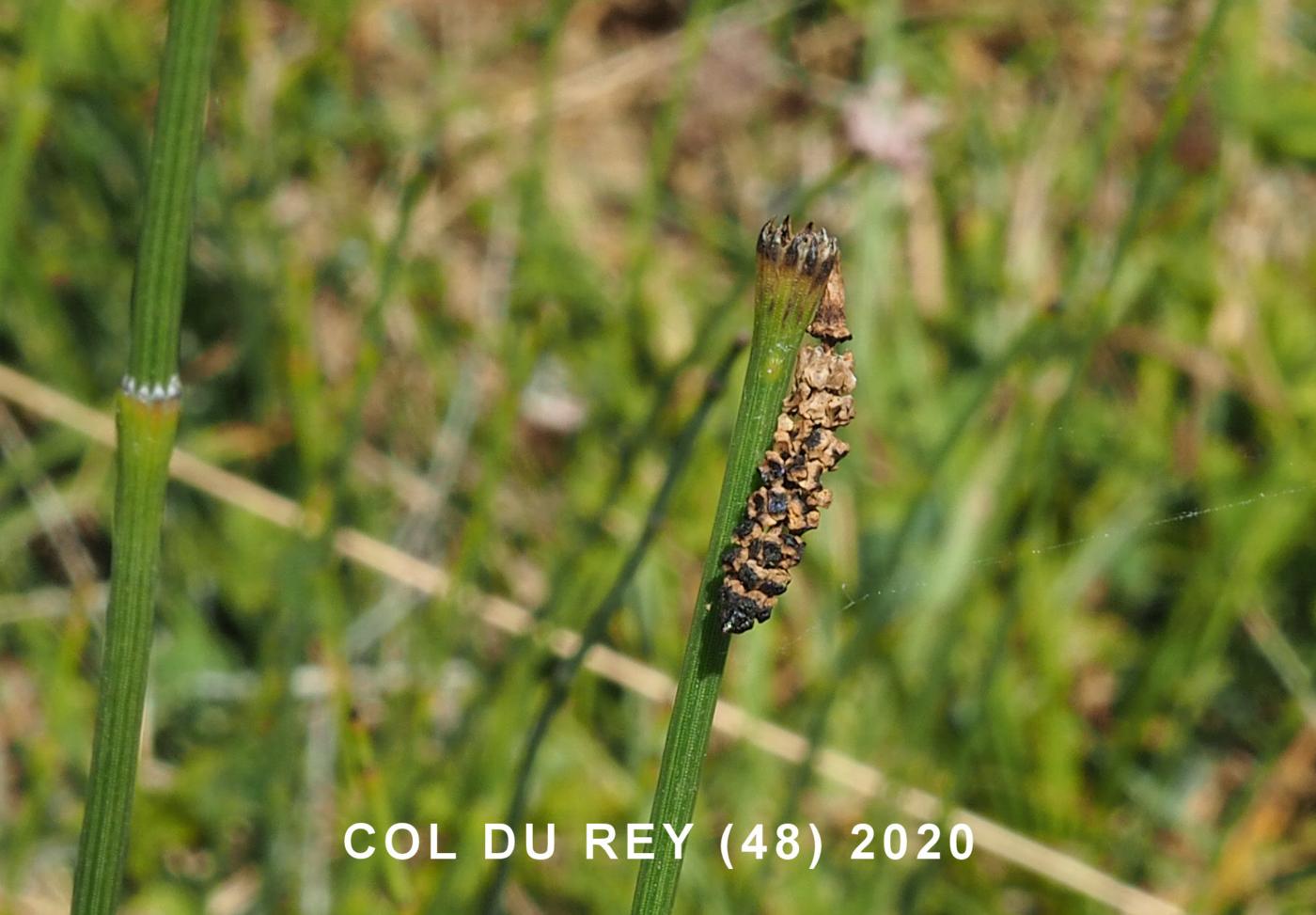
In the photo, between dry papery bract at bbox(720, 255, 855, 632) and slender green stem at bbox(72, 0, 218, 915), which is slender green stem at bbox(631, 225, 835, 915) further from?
slender green stem at bbox(72, 0, 218, 915)

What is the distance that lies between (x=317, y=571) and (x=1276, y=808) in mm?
1147

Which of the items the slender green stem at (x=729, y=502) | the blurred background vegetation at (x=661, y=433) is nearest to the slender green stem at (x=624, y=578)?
the blurred background vegetation at (x=661, y=433)

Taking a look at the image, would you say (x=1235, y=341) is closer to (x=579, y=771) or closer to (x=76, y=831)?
(x=579, y=771)

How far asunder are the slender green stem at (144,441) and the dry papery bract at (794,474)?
27 centimetres

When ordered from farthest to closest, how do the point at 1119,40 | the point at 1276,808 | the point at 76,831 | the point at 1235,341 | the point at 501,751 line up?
1. the point at 1119,40
2. the point at 1235,341
3. the point at 1276,808
4. the point at 76,831
5. the point at 501,751

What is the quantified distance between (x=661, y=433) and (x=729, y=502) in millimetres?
1307

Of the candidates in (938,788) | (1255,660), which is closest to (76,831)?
(938,788)

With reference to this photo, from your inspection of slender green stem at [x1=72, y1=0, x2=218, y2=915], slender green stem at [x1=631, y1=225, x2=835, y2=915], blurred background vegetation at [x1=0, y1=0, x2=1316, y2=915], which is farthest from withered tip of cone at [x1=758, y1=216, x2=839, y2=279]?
blurred background vegetation at [x1=0, y1=0, x2=1316, y2=915]

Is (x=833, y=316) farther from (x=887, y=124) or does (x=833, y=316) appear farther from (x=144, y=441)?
(x=887, y=124)

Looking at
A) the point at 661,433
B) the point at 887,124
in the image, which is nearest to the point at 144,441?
the point at 887,124

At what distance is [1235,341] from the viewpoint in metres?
1.96

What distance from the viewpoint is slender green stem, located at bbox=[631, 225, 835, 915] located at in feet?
1.65

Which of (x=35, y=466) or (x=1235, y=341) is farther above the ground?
(x=1235, y=341)

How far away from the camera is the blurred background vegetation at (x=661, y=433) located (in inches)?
55.6
